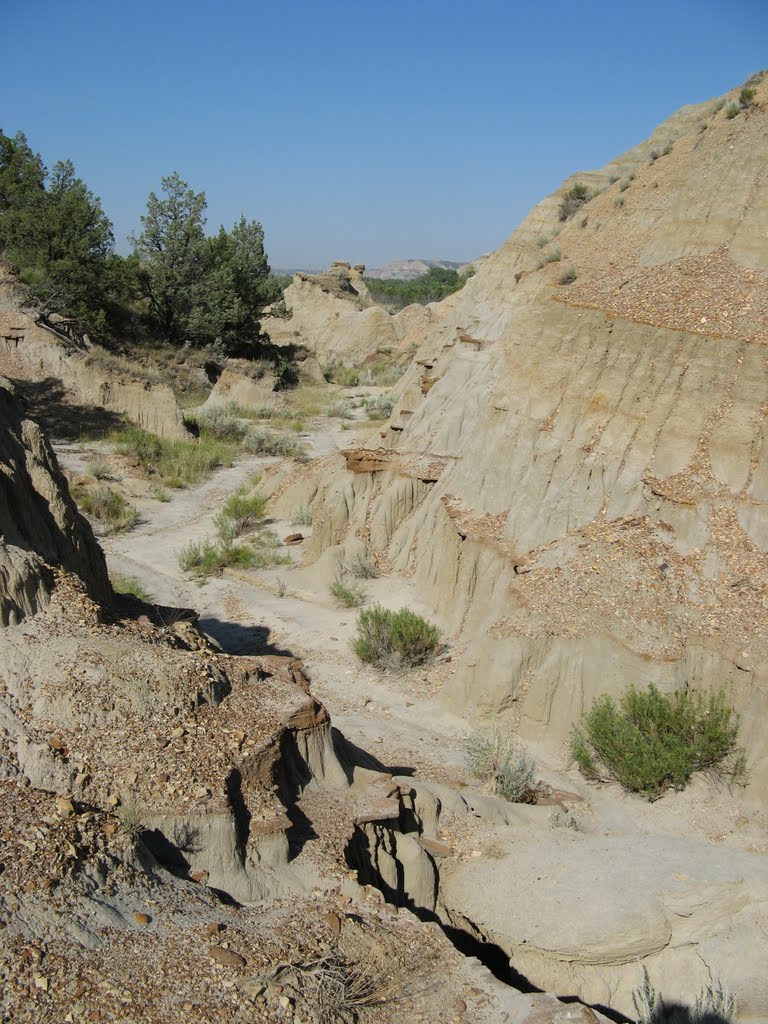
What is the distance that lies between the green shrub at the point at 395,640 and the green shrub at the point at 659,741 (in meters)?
3.58

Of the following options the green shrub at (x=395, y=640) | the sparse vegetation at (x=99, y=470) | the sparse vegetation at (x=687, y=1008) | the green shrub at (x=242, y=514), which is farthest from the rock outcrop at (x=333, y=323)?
the sparse vegetation at (x=687, y=1008)

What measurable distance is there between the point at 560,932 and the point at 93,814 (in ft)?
14.4

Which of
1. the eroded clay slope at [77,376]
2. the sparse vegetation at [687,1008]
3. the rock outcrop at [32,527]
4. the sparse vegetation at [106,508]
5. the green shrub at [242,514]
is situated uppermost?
the eroded clay slope at [77,376]

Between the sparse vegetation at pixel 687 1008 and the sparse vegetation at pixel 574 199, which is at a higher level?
the sparse vegetation at pixel 574 199

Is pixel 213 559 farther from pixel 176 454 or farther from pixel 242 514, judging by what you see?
pixel 176 454

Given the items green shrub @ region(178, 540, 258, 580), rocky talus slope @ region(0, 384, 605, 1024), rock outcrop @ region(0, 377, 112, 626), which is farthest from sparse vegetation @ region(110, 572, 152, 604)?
rocky talus slope @ region(0, 384, 605, 1024)

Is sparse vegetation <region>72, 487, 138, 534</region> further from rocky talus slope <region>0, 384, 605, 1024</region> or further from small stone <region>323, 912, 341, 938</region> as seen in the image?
small stone <region>323, 912, 341, 938</region>

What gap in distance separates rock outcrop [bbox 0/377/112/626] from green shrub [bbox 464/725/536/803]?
5548mm

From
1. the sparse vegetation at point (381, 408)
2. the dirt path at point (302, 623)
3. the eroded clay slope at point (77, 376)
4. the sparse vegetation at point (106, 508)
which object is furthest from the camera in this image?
the sparse vegetation at point (381, 408)

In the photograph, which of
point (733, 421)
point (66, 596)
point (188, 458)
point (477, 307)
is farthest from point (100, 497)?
point (733, 421)

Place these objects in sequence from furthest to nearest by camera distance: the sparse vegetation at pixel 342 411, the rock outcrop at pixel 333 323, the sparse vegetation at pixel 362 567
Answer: the rock outcrop at pixel 333 323 < the sparse vegetation at pixel 342 411 < the sparse vegetation at pixel 362 567

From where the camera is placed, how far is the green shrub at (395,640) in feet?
45.5

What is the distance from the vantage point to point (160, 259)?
127ft

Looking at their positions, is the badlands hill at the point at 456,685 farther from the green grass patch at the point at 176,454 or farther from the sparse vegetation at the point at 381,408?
the sparse vegetation at the point at 381,408
